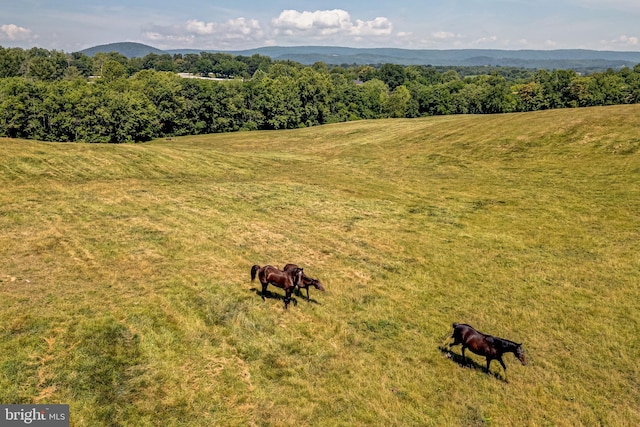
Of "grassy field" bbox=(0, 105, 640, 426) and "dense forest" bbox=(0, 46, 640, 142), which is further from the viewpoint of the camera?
"dense forest" bbox=(0, 46, 640, 142)

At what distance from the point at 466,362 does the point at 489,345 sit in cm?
127

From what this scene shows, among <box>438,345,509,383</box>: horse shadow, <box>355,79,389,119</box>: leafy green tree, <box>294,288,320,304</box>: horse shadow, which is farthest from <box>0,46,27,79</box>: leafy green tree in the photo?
<box>438,345,509,383</box>: horse shadow

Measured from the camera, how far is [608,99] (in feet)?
364

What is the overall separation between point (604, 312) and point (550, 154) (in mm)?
35315

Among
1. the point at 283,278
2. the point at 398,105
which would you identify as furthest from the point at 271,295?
the point at 398,105

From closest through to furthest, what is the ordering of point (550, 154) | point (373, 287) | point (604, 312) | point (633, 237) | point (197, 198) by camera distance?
point (604, 312) < point (373, 287) < point (633, 237) < point (197, 198) < point (550, 154)

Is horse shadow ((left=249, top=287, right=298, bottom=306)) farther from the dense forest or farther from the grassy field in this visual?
the dense forest

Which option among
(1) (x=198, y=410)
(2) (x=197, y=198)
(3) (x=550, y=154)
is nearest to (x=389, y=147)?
(3) (x=550, y=154)

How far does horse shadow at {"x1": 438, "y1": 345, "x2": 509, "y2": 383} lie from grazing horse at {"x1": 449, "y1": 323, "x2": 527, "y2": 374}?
349 millimetres

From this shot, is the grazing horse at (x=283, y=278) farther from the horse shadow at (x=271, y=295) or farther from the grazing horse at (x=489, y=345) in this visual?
the grazing horse at (x=489, y=345)

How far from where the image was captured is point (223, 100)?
4168 inches

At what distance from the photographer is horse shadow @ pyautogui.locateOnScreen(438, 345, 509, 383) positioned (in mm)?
13094

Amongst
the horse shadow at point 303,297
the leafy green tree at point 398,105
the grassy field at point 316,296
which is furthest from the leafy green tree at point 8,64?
the horse shadow at point 303,297

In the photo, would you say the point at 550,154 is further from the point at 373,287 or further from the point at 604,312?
the point at 373,287
